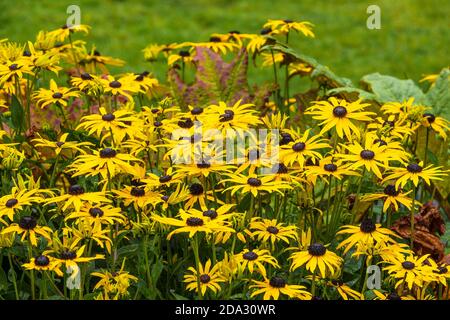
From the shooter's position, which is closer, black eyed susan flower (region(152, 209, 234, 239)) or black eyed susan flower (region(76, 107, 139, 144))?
black eyed susan flower (region(152, 209, 234, 239))

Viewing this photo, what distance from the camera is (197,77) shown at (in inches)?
161

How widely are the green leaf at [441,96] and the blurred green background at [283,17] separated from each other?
344 cm

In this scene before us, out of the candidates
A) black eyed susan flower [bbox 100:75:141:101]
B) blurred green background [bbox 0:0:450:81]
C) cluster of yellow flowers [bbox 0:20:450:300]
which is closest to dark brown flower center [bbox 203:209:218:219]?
cluster of yellow flowers [bbox 0:20:450:300]

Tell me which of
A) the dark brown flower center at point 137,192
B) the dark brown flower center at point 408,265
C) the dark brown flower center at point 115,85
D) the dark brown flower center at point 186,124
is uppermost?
the dark brown flower center at point 115,85

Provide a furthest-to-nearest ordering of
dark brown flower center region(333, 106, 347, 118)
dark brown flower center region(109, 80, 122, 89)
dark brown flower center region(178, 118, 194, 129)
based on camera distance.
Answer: dark brown flower center region(109, 80, 122, 89), dark brown flower center region(178, 118, 194, 129), dark brown flower center region(333, 106, 347, 118)

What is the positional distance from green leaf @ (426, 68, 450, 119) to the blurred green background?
3.44 meters

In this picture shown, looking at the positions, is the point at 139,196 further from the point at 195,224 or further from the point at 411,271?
the point at 411,271

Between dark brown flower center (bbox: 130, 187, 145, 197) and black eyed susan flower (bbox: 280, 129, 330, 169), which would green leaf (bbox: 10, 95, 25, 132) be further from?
black eyed susan flower (bbox: 280, 129, 330, 169)

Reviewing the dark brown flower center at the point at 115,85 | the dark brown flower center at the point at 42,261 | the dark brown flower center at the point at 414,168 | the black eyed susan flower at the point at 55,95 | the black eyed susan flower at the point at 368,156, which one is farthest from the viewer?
the dark brown flower center at the point at 115,85

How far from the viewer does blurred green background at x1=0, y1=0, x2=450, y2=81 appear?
7.92 m

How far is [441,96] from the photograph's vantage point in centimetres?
414

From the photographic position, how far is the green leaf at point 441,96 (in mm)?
4113

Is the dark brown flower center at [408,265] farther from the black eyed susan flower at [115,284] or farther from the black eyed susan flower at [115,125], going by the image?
the black eyed susan flower at [115,125]

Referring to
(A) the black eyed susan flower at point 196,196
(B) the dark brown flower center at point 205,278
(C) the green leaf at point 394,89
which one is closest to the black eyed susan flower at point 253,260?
(B) the dark brown flower center at point 205,278
